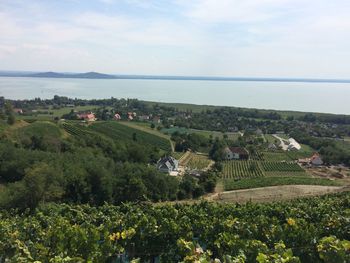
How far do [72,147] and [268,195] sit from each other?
63.5 ft

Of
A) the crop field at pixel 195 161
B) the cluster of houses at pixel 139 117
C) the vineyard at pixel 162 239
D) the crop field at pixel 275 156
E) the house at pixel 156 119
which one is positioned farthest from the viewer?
the house at pixel 156 119

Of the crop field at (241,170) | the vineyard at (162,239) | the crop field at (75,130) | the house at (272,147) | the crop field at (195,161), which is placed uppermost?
the vineyard at (162,239)

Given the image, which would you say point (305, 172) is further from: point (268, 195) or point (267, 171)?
point (268, 195)

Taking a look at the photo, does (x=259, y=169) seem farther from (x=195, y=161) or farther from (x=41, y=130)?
(x=41, y=130)

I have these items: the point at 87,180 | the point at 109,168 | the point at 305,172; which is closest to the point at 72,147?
the point at 109,168

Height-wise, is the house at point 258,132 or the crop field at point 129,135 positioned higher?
the house at point 258,132

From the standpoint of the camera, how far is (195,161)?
4756 cm

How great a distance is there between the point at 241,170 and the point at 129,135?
70.8 feet

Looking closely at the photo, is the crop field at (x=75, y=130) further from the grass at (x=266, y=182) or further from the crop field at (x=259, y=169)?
the grass at (x=266, y=182)

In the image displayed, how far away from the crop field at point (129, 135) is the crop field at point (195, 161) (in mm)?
3887

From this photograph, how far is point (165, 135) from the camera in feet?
208

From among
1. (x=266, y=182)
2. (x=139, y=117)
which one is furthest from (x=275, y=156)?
(x=139, y=117)

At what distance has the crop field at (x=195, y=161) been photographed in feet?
145

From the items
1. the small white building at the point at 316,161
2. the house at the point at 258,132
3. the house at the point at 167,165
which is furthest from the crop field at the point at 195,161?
the house at the point at 258,132
